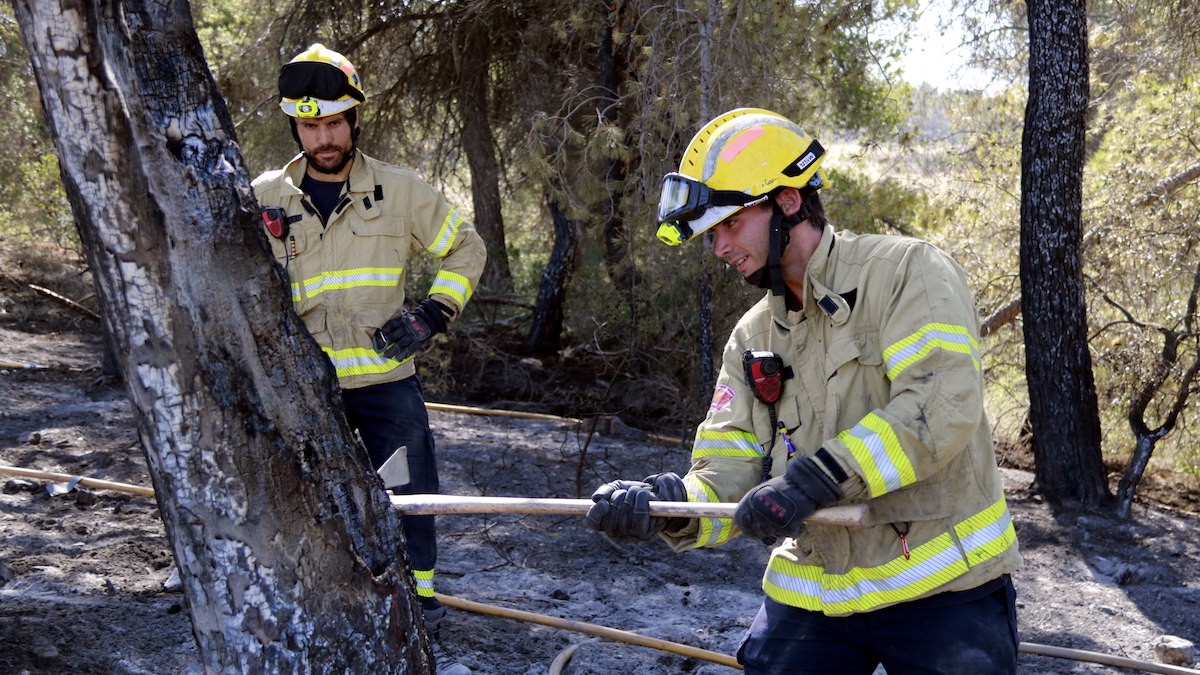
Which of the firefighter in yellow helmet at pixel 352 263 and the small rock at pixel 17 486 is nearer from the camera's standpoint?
the firefighter in yellow helmet at pixel 352 263

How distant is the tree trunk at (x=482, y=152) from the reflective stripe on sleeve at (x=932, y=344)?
702cm

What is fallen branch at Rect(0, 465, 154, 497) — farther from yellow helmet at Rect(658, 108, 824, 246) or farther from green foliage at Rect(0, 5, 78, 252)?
green foliage at Rect(0, 5, 78, 252)

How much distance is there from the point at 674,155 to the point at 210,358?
4.54m

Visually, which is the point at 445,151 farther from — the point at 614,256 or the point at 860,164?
the point at 860,164

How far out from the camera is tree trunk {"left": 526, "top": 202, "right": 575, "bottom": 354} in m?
9.14

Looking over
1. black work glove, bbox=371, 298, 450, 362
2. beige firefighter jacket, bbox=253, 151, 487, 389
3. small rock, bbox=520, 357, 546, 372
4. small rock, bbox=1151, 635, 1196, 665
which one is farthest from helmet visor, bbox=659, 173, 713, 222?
small rock, bbox=520, 357, 546, 372

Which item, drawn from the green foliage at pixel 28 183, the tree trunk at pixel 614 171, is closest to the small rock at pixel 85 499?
the tree trunk at pixel 614 171

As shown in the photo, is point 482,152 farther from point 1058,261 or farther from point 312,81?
point 312,81

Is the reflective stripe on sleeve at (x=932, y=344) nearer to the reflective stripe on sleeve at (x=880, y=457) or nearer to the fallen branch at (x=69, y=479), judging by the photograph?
the reflective stripe on sleeve at (x=880, y=457)

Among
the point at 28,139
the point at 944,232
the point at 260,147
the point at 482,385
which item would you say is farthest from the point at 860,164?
the point at 28,139

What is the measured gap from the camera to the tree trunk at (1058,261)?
5.89m

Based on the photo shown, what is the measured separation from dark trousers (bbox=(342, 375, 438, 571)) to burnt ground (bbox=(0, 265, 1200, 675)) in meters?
0.49

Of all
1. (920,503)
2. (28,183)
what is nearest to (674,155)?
(920,503)

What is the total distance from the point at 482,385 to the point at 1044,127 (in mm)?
4656
